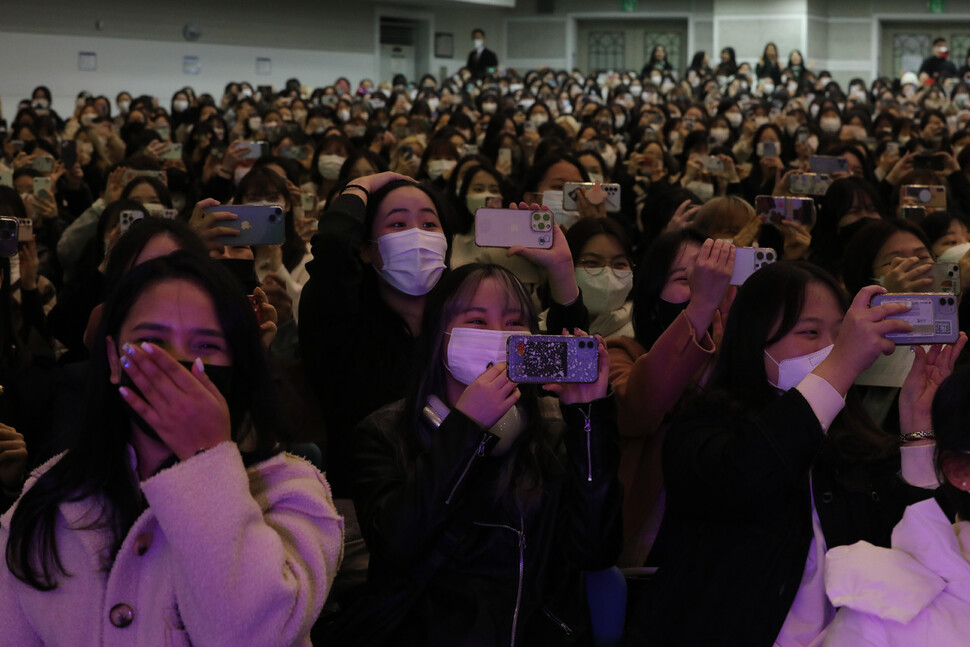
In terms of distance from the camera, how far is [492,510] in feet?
7.35

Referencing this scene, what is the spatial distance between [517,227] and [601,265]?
0.77m

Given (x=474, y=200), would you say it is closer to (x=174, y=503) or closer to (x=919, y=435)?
(x=919, y=435)

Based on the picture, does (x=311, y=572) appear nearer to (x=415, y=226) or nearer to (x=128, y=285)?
(x=128, y=285)

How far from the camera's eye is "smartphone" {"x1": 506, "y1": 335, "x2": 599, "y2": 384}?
2.17 meters

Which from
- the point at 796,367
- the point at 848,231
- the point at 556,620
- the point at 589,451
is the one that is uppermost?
the point at 848,231

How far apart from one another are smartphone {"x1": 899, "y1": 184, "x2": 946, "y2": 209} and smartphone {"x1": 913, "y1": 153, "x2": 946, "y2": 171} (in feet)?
7.04

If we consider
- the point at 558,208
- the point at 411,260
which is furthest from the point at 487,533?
the point at 558,208

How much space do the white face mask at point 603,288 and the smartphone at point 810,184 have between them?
2331 millimetres

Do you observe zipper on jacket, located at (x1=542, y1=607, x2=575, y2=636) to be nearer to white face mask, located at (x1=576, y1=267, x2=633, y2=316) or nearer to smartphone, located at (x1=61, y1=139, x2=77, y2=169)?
white face mask, located at (x1=576, y1=267, x2=633, y2=316)

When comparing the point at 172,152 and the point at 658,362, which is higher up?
the point at 172,152

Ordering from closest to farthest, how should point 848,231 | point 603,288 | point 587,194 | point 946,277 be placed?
1. point 946,277
2. point 603,288
3. point 587,194
4. point 848,231

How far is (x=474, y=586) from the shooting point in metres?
2.21

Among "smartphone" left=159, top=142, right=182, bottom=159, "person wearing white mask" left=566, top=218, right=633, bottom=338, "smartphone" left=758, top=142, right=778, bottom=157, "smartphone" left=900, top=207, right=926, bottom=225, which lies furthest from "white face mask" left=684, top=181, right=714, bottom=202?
"person wearing white mask" left=566, top=218, right=633, bottom=338

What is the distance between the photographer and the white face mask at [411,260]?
10.7 feet
